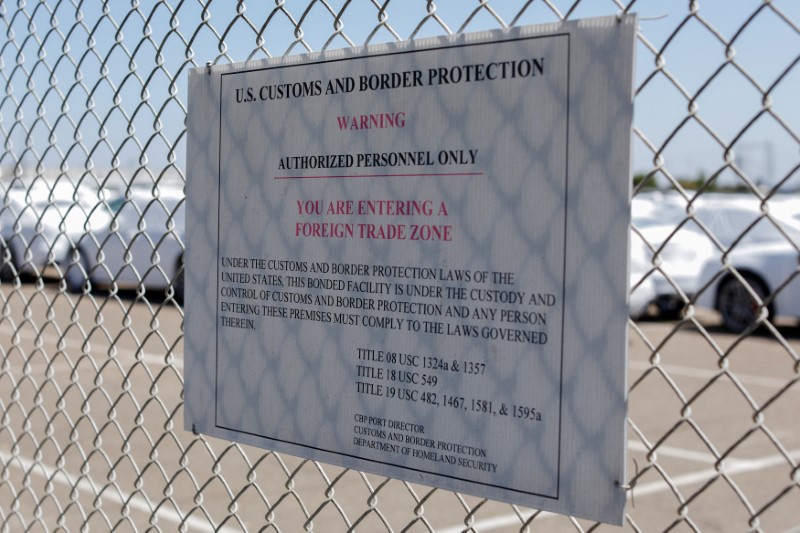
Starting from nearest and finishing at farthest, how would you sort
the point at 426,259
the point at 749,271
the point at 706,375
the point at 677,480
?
the point at 426,259
the point at 677,480
the point at 706,375
the point at 749,271

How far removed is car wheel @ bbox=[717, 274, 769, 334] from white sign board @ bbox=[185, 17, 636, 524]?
397 inches

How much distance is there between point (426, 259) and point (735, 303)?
34.8 feet

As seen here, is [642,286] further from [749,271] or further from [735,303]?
[749,271]

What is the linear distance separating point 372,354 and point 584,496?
1.66 ft

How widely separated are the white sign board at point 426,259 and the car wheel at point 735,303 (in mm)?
10096

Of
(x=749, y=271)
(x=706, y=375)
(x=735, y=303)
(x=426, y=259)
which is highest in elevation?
(x=749, y=271)

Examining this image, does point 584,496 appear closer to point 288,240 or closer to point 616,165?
point 616,165

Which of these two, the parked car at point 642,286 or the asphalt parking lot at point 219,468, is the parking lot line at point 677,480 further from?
the parked car at point 642,286

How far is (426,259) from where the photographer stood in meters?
1.76

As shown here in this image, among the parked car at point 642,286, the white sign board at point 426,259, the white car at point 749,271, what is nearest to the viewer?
the white sign board at point 426,259

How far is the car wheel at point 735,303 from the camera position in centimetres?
1130

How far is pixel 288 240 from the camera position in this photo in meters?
2.00

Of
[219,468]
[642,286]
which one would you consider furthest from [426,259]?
[642,286]

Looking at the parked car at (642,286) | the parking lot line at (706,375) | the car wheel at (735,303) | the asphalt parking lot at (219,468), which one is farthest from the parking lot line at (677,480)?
the car wheel at (735,303)
